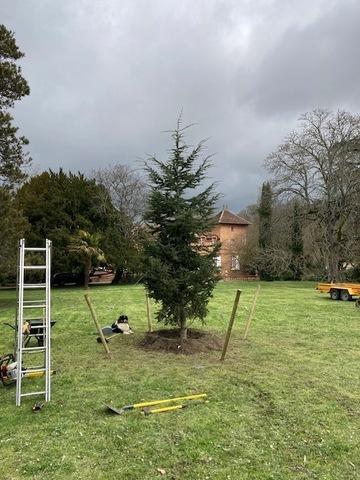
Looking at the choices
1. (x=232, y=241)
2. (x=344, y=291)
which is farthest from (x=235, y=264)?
(x=344, y=291)

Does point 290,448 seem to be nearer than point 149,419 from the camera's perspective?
Yes

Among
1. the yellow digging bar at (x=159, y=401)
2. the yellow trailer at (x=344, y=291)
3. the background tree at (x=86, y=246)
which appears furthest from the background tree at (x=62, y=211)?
the yellow digging bar at (x=159, y=401)

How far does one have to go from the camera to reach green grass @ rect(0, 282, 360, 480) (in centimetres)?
330

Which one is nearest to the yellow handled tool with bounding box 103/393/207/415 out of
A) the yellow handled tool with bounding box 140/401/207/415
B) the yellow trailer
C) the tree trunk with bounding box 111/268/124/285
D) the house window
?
the yellow handled tool with bounding box 140/401/207/415

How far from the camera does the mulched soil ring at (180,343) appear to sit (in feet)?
24.1

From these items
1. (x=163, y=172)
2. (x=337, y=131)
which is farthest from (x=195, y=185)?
(x=337, y=131)

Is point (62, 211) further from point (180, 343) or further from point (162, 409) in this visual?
point (162, 409)

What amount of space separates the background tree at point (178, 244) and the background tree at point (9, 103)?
29.4 ft

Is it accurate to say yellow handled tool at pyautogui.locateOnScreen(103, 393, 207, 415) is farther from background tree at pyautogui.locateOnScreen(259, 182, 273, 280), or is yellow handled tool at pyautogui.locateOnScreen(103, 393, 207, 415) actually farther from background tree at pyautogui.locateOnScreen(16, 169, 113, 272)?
background tree at pyautogui.locateOnScreen(259, 182, 273, 280)

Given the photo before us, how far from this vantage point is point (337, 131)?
24.7 m

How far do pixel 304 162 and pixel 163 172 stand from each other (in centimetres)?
2096

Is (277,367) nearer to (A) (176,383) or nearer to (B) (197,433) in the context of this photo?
(A) (176,383)

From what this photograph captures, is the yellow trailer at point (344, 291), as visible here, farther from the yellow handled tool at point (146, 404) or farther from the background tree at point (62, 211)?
the background tree at point (62, 211)

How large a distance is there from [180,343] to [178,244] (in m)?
2.07
